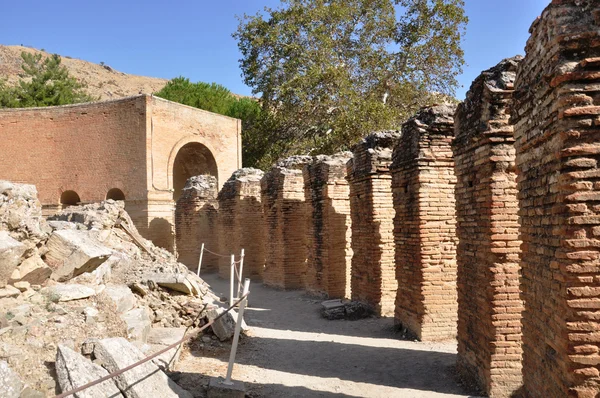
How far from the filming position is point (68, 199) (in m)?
25.1

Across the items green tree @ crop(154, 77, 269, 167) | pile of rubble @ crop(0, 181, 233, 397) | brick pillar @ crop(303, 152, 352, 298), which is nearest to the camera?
pile of rubble @ crop(0, 181, 233, 397)

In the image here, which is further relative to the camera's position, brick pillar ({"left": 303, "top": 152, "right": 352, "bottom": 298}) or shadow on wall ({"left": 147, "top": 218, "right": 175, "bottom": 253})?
shadow on wall ({"left": 147, "top": 218, "right": 175, "bottom": 253})

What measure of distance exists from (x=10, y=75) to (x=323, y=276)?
47.2 m

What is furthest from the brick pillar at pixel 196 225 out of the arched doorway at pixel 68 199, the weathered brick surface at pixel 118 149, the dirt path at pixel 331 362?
the dirt path at pixel 331 362

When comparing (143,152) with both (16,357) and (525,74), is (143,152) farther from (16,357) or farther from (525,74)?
(525,74)

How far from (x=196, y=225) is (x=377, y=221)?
1240cm

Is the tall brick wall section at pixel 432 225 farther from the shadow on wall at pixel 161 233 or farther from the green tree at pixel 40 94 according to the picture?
the green tree at pixel 40 94

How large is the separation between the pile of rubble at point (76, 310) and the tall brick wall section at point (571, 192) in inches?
140

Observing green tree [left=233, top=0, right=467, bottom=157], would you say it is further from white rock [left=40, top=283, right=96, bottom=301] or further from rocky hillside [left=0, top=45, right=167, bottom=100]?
rocky hillside [left=0, top=45, right=167, bottom=100]

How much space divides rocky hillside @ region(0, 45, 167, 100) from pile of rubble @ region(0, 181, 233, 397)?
139 feet

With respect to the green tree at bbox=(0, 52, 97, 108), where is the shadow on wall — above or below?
below

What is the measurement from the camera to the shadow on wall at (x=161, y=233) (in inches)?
869

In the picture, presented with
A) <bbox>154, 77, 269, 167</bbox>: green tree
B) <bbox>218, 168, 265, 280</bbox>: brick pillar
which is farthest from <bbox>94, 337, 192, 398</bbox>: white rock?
<bbox>154, 77, 269, 167</bbox>: green tree

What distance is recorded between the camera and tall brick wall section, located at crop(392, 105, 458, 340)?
7.59 m
